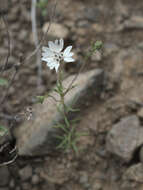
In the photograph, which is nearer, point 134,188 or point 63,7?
point 134,188

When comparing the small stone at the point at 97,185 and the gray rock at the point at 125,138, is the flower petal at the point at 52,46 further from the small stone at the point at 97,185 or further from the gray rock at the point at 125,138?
the small stone at the point at 97,185

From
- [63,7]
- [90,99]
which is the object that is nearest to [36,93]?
[90,99]

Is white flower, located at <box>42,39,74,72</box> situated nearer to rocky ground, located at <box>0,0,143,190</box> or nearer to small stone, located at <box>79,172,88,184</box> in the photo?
rocky ground, located at <box>0,0,143,190</box>

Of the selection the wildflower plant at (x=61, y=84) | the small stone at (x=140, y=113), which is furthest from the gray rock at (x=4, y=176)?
the small stone at (x=140, y=113)

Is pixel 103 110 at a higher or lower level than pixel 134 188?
higher

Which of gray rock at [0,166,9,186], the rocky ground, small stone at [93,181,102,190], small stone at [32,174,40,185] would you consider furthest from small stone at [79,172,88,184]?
gray rock at [0,166,9,186]

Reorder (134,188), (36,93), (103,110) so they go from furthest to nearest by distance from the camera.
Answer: (36,93) < (103,110) < (134,188)

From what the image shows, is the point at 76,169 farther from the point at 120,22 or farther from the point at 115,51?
the point at 120,22
